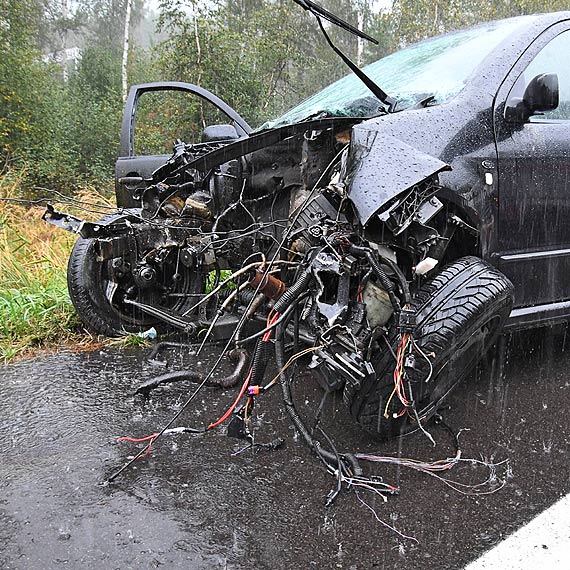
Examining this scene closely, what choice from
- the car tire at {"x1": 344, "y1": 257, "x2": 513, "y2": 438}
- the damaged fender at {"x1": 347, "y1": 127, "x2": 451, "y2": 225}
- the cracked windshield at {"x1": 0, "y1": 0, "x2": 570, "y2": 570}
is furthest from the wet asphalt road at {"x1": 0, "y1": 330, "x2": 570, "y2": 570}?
the damaged fender at {"x1": 347, "y1": 127, "x2": 451, "y2": 225}

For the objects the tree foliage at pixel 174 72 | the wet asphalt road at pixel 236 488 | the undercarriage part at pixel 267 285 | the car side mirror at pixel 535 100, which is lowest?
the wet asphalt road at pixel 236 488

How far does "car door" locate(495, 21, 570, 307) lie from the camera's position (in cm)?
295

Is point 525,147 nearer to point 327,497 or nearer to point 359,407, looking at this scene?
point 359,407

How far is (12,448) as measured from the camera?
2.69 metres

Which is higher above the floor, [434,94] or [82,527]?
[434,94]

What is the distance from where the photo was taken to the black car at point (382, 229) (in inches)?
94.7

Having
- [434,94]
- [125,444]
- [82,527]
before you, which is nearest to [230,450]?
[125,444]

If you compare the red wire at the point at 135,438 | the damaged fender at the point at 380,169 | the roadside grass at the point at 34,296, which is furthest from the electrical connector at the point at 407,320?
the roadside grass at the point at 34,296

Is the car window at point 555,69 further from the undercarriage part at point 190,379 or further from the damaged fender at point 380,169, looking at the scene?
the undercarriage part at point 190,379

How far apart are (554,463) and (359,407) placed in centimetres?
87

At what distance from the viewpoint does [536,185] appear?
304cm

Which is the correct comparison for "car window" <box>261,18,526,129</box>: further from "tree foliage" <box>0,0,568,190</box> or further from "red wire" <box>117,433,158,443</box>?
"tree foliage" <box>0,0,568,190</box>

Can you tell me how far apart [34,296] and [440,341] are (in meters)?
3.27

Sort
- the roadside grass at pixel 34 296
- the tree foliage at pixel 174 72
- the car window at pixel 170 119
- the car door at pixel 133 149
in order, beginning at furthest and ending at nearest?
the car window at pixel 170 119
the tree foliage at pixel 174 72
the car door at pixel 133 149
the roadside grass at pixel 34 296
